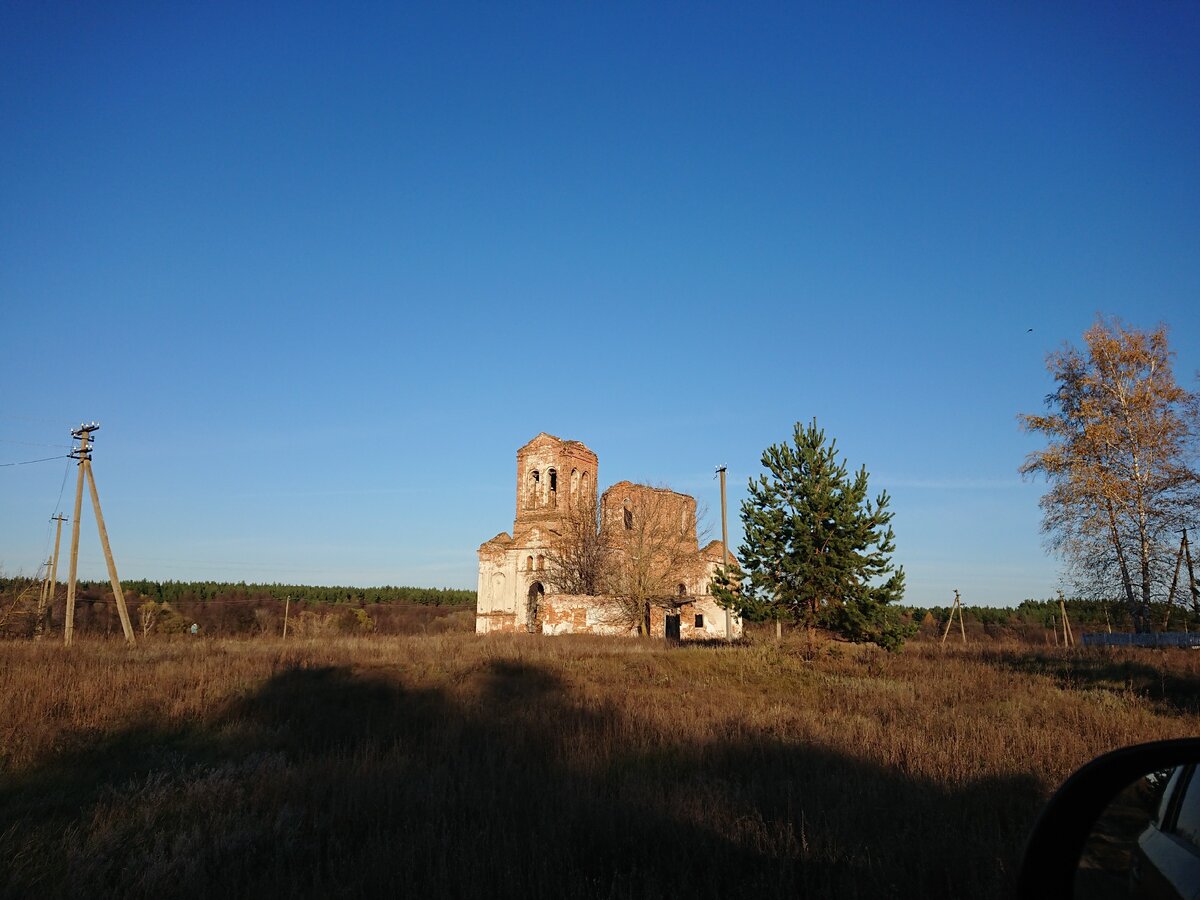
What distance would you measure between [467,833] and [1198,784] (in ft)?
16.1

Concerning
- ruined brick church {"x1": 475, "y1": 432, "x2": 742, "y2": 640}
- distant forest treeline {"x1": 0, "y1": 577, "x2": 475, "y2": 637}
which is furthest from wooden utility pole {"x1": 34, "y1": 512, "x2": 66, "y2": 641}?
ruined brick church {"x1": 475, "y1": 432, "x2": 742, "y2": 640}

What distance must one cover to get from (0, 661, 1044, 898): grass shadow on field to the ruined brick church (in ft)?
85.1

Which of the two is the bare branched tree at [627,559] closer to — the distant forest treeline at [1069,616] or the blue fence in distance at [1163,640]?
the distant forest treeline at [1069,616]

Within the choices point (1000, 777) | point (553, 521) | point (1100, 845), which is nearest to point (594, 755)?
point (1000, 777)

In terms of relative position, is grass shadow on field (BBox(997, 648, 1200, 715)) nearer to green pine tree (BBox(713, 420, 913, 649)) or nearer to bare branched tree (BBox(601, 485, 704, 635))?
green pine tree (BBox(713, 420, 913, 649))

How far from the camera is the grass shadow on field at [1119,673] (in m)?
13.4

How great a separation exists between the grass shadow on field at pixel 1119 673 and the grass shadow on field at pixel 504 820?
8.79 m

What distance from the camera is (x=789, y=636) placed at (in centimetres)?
2091

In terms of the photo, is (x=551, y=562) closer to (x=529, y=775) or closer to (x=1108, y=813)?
(x=529, y=775)

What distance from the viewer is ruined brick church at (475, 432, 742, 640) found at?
117 ft

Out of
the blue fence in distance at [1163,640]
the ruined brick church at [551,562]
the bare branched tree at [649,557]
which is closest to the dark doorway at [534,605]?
the ruined brick church at [551,562]

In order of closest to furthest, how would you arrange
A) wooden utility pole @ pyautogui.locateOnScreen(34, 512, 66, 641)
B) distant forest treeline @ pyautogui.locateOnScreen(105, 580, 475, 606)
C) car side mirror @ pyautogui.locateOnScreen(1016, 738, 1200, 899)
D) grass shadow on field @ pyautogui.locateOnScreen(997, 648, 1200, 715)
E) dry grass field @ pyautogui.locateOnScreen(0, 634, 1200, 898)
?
car side mirror @ pyautogui.locateOnScreen(1016, 738, 1200, 899) → dry grass field @ pyautogui.locateOnScreen(0, 634, 1200, 898) → grass shadow on field @ pyautogui.locateOnScreen(997, 648, 1200, 715) → wooden utility pole @ pyautogui.locateOnScreen(34, 512, 66, 641) → distant forest treeline @ pyautogui.locateOnScreen(105, 580, 475, 606)

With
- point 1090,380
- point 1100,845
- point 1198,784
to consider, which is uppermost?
point 1090,380

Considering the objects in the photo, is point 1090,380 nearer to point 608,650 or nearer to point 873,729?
point 608,650
